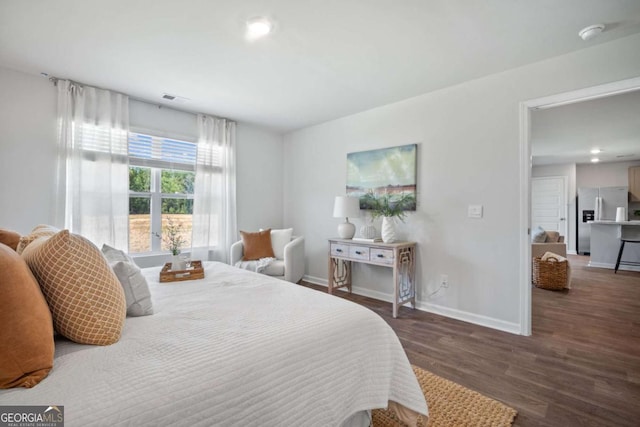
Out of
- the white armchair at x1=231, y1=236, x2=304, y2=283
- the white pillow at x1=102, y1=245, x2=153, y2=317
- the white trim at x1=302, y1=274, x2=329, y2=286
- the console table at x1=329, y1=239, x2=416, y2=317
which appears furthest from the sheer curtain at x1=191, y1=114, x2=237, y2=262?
the white pillow at x1=102, y1=245, x2=153, y2=317

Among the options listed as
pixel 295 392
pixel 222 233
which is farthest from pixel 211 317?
pixel 222 233

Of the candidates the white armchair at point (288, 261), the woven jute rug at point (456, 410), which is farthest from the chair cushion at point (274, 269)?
the woven jute rug at point (456, 410)

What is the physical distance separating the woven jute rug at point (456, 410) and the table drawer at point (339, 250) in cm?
181

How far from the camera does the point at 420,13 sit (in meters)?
1.97

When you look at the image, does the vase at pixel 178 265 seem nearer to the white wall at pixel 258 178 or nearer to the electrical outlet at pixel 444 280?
the white wall at pixel 258 178

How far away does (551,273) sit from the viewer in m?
4.22

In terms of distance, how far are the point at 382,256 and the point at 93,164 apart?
3.28 m

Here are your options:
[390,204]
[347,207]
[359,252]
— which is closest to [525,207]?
[390,204]

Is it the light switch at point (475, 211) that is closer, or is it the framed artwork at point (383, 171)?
the light switch at point (475, 211)

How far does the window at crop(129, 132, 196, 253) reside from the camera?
11.7 ft

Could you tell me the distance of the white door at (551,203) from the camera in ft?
25.6

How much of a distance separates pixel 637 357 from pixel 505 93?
7.84ft

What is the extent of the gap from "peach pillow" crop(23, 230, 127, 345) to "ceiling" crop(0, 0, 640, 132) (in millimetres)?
1689

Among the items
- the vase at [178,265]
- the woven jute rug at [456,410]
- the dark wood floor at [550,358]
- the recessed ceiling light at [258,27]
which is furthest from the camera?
the vase at [178,265]
